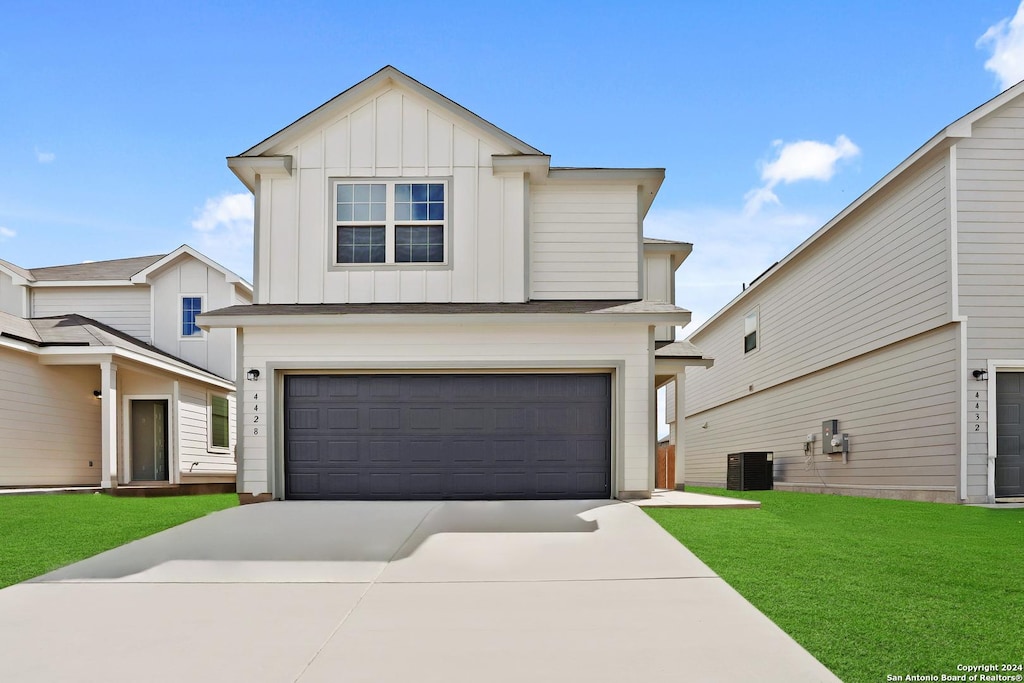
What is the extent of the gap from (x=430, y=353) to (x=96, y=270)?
12.9 m

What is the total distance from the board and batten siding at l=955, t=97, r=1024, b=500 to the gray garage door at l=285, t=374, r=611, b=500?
19.8 ft

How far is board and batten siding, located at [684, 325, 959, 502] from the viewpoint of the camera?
42.8 ft

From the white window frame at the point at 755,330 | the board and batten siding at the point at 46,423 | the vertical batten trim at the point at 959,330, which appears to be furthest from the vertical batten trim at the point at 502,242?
the white window frame at the point at 755,330

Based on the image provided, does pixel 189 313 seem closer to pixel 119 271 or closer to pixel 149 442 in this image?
pixel 119 271

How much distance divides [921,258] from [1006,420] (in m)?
3.07

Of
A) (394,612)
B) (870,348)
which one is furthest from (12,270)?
(870,348)

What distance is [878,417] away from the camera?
15.3m

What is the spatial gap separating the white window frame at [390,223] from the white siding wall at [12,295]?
1155 cm

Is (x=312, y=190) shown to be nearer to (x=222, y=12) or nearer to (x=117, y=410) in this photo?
(x=222, y=12)

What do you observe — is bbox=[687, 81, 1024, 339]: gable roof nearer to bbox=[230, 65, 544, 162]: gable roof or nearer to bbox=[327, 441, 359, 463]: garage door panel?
bbox=[230, 65, 544, 162]: gable roof

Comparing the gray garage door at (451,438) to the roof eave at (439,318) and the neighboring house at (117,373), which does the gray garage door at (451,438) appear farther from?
the neighboring house at (117,373)

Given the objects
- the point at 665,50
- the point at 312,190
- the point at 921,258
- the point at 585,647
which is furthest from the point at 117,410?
the point at 921,258

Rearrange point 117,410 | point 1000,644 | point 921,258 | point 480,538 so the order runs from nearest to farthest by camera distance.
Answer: point 1000,644 < point 480,538 < point 921,258 < point 117,410

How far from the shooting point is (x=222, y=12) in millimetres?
13844
